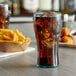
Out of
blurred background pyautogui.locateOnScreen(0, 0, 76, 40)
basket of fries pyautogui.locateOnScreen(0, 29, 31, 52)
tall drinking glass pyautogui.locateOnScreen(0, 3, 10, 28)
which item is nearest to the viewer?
basket of fries pyautogui.locateOnScreen(0, 29, 31, 52)

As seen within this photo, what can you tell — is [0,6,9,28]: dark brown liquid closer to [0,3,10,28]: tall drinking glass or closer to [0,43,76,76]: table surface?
[0,3,10,28]: tall drinking glass

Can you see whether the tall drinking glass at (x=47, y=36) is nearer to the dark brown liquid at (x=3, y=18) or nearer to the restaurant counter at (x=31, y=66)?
the restaurant counter at (x=31, y=66)

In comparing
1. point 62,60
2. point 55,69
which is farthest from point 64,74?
point 62,60

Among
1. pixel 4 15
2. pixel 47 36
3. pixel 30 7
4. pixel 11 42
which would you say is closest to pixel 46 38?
pixel 47 36

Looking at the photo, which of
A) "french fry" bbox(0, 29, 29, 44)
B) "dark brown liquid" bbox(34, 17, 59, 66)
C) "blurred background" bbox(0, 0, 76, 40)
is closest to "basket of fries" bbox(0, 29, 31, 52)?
"french fry" bbox(0, 29, 29, 44)

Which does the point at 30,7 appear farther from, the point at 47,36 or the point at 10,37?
the point at 47,36
